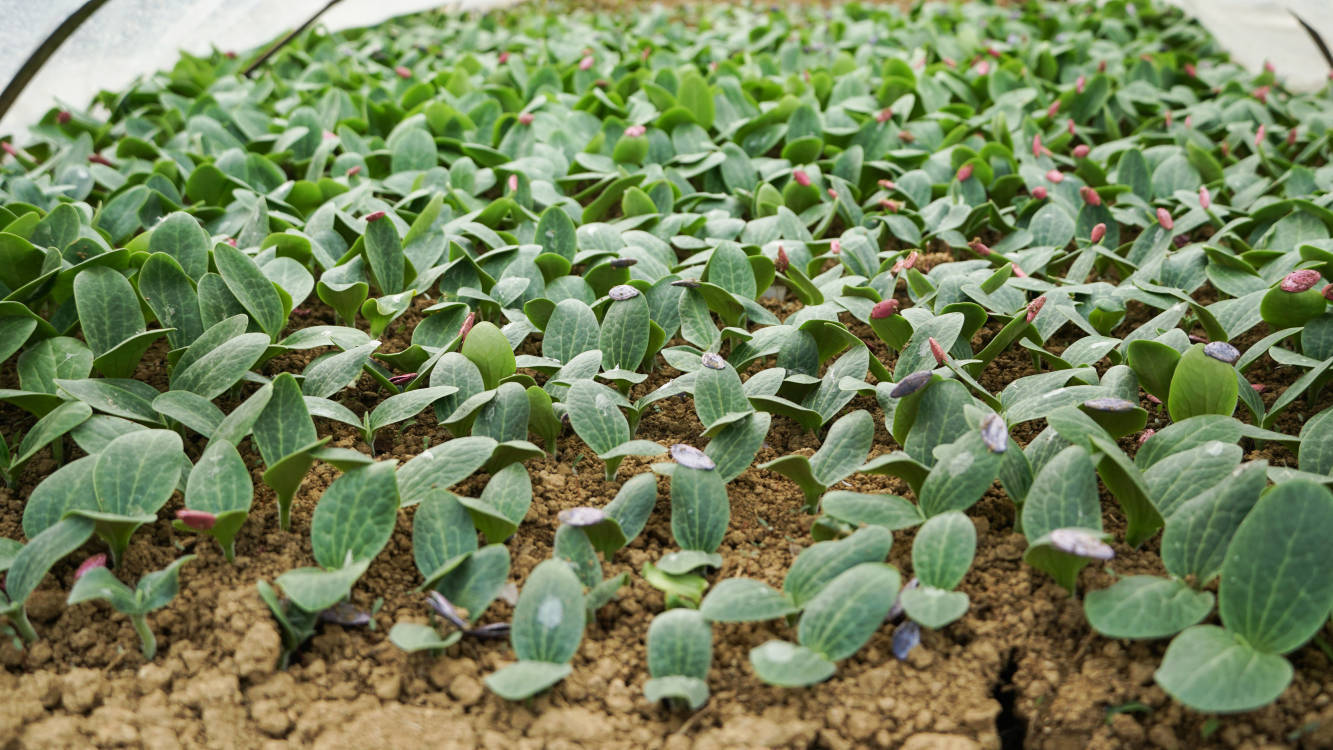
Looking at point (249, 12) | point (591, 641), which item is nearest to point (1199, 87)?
point (591, 641)

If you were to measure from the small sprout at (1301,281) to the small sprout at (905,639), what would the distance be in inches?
31.7

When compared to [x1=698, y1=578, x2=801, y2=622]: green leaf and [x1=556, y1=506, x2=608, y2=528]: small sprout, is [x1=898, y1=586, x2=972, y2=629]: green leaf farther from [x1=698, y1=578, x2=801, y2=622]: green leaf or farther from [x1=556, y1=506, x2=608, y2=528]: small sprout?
[x1=556, y1=506, x2=608, y2=528]: small sprout

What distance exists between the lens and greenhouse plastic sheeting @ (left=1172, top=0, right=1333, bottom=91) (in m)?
2.91

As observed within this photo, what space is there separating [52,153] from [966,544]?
2.60 meters

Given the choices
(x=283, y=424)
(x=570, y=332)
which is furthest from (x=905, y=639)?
(x=283, y=424)

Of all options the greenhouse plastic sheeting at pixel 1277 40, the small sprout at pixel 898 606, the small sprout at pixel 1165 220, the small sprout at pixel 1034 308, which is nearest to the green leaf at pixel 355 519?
the small sprout at pixel 898 606

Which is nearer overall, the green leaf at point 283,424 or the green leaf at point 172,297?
the green leaf at point 283,424

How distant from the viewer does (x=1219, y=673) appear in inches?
33.5

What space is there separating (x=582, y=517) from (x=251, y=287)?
2.35 ft

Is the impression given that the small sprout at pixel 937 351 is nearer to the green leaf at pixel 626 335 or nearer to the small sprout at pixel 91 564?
the green leaf at pixel 626 335

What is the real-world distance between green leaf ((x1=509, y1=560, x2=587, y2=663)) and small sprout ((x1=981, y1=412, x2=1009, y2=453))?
1.66 feet

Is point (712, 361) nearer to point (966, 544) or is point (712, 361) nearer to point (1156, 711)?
point (966, 544)

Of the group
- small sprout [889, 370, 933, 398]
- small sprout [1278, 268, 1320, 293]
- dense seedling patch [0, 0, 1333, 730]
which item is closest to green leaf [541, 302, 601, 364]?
dense seedling patch [0, 0, 1333, 730]

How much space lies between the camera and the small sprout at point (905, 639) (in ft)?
3.23
